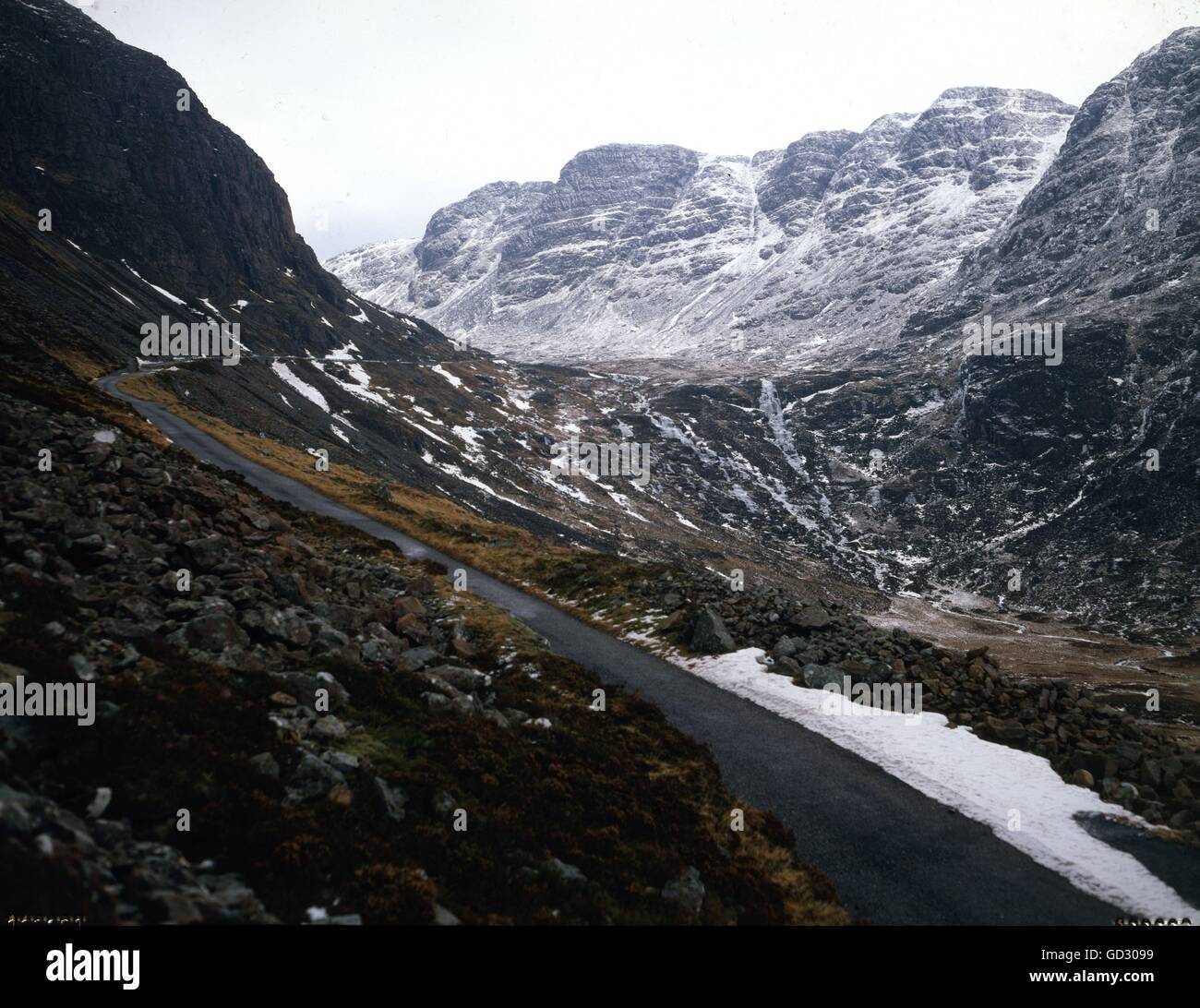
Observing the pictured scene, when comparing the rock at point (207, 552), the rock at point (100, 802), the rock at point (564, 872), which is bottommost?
the rock at point (564, 872)

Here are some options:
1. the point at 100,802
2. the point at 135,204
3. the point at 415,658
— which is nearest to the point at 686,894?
the point at 100,802

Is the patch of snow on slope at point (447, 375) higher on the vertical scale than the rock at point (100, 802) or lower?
higher

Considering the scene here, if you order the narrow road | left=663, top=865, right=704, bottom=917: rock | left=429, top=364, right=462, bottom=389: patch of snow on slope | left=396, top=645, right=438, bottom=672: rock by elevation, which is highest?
left=429, top=364, right=462, bottom=389: patch of snow on slope

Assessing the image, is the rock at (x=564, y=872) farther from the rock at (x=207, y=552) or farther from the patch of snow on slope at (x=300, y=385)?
the patch of snow on slope at (x=300, y=385)

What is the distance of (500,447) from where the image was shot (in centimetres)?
12825

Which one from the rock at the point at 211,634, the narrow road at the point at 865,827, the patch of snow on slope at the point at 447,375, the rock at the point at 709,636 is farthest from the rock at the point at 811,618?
the patch of snow on slope at the point at 447,375

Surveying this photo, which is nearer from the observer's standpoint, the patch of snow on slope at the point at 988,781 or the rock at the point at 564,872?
the rock at the point at 564,872

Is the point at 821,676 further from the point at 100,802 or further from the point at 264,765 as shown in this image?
the point at 100,802

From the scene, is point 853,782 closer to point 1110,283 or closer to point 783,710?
point 783,710

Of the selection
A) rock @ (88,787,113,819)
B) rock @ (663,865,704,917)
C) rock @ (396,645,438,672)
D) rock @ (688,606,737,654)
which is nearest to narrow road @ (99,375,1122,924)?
rock @ (688,606,737,654)

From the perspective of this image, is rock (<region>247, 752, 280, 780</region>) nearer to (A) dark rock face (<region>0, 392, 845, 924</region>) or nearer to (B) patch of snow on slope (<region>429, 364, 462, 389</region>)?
(A) dark rock face (<region>0, 392, 845, 924</region>)

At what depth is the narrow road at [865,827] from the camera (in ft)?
34.2

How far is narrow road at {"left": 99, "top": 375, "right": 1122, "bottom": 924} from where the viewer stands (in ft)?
34.2

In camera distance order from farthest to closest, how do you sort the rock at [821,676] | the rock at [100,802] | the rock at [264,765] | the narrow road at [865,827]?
the rock at [821,676], the narrow road at [865,827], the rock at [264,765], the rock at [100,802]
